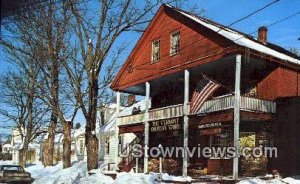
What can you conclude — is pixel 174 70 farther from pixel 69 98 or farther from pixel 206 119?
pixel 69 98

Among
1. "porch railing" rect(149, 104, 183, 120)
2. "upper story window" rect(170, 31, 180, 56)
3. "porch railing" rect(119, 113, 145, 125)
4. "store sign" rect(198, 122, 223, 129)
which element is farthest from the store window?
"upper story window" rect(170, 31, 180, 56)

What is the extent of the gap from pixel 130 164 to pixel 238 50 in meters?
12.4

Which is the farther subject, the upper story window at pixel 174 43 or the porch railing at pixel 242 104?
the upper story window at pixel 174 43

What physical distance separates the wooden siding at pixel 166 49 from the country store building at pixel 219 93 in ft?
0.18

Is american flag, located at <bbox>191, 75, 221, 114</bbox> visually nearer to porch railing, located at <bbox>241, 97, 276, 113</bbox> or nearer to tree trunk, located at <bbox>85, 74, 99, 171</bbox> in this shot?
porch railing, located at <bbox>241, 97, 276, 113</bbox>

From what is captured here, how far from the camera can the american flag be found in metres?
21.7

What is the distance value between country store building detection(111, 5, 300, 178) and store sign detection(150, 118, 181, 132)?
2cm

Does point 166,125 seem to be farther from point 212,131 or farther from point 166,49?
point 166,49

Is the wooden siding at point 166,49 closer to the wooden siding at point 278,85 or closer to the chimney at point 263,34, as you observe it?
the wooden siding at point 278,85

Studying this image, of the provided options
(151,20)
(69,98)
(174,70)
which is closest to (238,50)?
(174,70)

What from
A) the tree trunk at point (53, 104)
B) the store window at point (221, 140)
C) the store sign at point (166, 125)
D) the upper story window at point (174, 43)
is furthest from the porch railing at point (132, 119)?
the store window at point (221, 140)

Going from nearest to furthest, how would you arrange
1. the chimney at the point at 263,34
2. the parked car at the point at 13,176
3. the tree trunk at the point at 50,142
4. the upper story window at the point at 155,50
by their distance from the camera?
the upper story window at the point at 155,50, the chimney at the point at 263,34, the parked car at the point at 13,176, the tree trunk at the point at 50,142

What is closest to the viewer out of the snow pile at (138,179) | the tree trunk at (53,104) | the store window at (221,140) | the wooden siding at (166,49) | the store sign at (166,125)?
the snow pile at (138,179)

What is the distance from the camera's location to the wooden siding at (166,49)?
24273 mm
